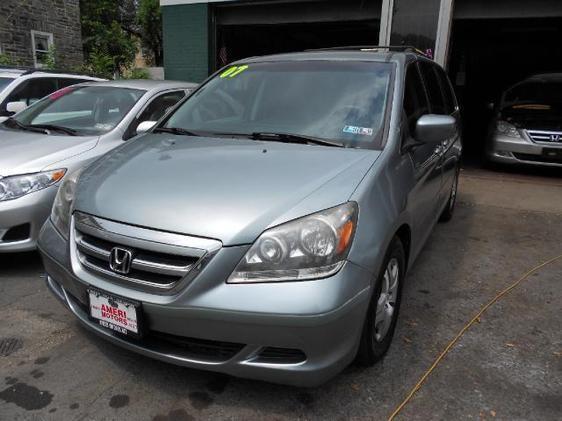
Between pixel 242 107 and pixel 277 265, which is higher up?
pixel 242 107

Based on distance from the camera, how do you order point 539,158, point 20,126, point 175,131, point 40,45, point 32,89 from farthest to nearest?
point 40,45 < point 539,158 < point 32,89 < point 20,126 < point 175,131

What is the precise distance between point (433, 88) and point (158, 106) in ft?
8.86

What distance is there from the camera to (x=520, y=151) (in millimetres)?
8117

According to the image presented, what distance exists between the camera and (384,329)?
2678mm

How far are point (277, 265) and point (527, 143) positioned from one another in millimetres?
7347

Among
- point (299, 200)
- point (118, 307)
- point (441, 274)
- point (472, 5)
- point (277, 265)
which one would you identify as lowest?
point (441, 274)

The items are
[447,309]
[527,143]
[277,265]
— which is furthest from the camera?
[527,143]

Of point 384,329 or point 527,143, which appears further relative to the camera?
point 527,143

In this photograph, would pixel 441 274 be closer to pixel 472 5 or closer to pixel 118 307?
pixel 118 307

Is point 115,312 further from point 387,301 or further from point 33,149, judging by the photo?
point 33,149

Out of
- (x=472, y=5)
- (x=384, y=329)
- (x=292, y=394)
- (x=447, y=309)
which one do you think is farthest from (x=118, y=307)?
(x=472, y=5)

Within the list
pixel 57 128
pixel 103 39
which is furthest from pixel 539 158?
pixel 103 39

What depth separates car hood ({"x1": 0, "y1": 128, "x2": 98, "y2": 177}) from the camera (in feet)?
12.0

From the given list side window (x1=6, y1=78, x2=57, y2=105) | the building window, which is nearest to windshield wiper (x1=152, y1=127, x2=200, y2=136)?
side window (x1=6, y1=78, x2=57, y2=105)
